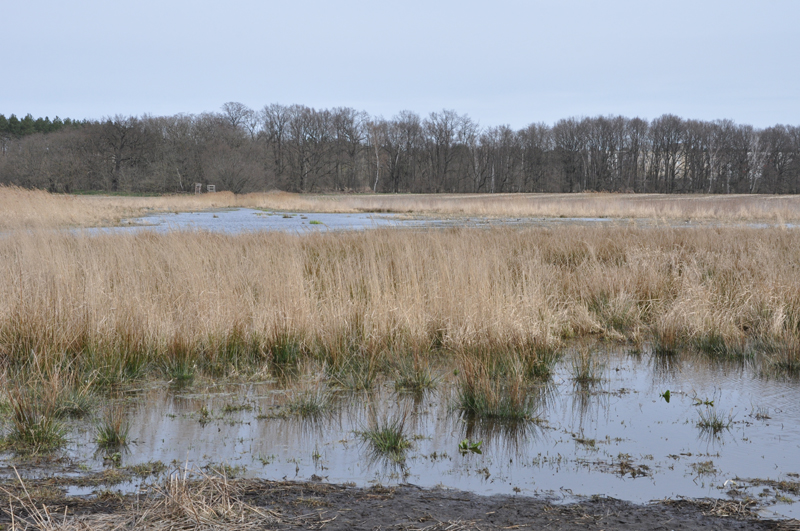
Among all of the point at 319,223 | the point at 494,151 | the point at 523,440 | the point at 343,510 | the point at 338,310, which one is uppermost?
the point at 494,151

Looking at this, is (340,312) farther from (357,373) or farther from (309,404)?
(309,404)

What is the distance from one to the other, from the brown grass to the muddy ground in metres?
2.02

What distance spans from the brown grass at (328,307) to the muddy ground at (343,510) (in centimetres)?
202

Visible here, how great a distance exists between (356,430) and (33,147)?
2372 inches

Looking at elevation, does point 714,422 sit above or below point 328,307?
below

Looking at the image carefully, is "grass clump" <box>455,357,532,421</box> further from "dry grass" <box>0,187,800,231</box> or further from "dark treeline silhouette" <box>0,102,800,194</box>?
"dark treeline silhouette" <box>0,102,800,194</box>

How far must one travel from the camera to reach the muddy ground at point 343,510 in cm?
257

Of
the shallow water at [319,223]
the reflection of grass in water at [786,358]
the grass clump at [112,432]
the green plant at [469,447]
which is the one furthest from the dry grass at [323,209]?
the green plant at [469,447]

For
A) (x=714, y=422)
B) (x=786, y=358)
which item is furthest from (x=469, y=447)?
(x=786, y=358)

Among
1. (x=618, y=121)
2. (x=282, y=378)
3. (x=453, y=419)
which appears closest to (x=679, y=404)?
(x=453, y=419)

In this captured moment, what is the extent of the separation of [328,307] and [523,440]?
3007 millimetres

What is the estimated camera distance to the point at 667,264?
9.30m

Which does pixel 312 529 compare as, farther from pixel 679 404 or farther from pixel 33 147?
pixel 33 147

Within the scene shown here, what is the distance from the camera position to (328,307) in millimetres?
6367
